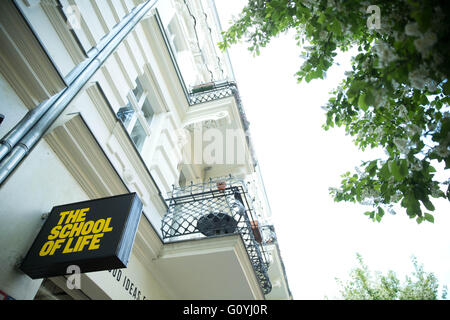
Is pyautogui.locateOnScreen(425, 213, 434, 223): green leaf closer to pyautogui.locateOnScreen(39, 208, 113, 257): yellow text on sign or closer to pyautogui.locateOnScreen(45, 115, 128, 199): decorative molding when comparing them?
pyautogui.locateOnScreen(39, 208, 113, 257): yellow text on sign

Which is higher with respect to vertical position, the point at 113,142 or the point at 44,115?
the point at 113,142

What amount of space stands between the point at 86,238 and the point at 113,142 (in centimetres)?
243

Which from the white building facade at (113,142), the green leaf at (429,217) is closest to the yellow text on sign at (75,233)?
the white building facade at (113,142)

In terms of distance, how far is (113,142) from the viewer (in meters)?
5.09

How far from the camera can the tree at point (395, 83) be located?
184cm

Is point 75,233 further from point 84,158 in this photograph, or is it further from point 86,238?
point 84,158

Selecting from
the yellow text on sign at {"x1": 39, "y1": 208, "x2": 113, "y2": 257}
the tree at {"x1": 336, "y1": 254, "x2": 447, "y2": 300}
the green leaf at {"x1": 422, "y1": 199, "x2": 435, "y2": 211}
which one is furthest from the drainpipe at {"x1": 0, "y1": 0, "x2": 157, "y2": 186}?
the tree at {"x1": 336, "y1": 254, "x2": 447, "y2": 300}

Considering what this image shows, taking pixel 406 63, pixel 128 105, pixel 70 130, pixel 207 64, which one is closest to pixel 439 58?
pixel 406 63

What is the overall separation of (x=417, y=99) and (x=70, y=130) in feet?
13.8

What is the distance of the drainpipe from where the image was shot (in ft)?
8.40

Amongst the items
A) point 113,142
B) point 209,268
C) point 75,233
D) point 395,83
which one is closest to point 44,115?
point 75,233

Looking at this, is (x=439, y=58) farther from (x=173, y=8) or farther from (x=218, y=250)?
(x=173, y=8)

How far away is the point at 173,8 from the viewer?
9688mm

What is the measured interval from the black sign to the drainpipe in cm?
96
